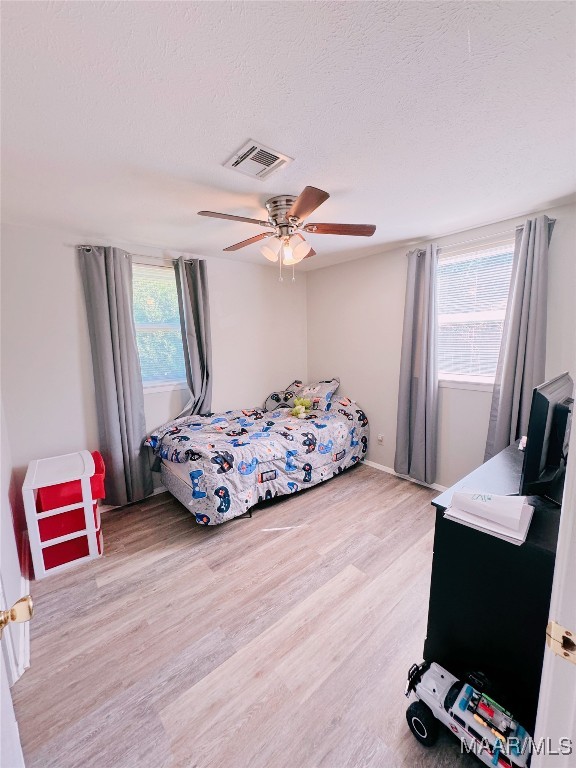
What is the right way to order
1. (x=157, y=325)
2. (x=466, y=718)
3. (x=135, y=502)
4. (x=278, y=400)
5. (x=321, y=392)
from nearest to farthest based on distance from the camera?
(x=466, y=718) < (x=135, y=502) < (x=157, y=325) < (x=321, y=392) < (x=278, y=400)

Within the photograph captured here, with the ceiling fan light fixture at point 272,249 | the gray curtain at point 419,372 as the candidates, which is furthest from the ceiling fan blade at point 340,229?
the gray curtain at point 419,372

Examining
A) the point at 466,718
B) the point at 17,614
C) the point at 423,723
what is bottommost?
the point at 423,723

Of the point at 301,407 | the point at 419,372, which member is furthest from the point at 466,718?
the point at 301,407

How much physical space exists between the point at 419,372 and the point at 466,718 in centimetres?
240

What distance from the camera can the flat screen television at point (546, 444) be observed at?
1.19m

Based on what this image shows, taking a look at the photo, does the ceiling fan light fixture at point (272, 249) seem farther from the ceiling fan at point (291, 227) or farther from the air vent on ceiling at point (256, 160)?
the air vent on ceiling at point (256, 160)

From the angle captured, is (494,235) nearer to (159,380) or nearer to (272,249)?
(272,249)

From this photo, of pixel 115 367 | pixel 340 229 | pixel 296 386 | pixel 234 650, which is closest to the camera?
pixel 234 650

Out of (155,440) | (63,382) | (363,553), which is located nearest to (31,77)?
(63,382)

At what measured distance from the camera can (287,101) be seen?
118 cm

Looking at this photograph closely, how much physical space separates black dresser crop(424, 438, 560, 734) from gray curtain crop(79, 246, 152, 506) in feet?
8.39

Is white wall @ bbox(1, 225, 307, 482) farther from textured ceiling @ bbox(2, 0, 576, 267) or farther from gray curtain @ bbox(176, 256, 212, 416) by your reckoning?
textured ceiling @ bbox(2, 0, 576, 267)

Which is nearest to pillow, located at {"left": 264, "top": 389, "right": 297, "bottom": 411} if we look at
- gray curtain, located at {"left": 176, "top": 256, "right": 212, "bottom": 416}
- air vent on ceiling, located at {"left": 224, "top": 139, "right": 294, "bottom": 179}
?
gray curtain, located at {"left": 176, "top": 256, "right": 212, "bottom": 416}

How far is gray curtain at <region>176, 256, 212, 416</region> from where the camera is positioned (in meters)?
3.12
